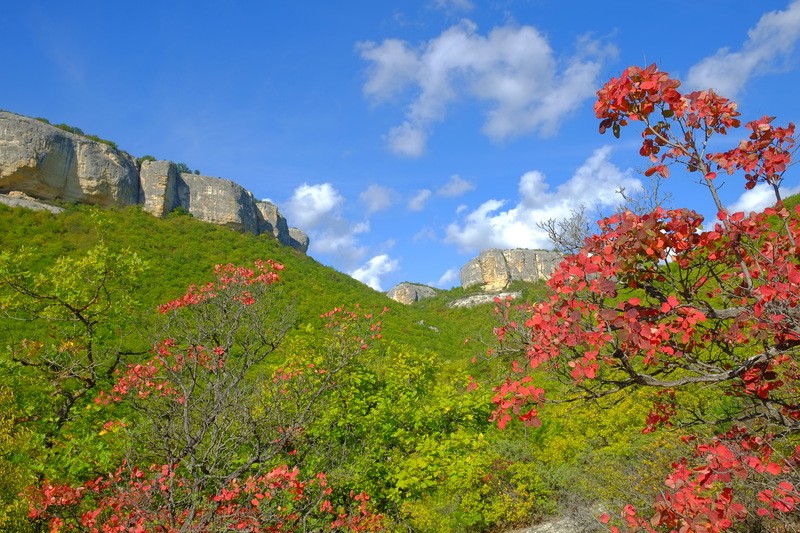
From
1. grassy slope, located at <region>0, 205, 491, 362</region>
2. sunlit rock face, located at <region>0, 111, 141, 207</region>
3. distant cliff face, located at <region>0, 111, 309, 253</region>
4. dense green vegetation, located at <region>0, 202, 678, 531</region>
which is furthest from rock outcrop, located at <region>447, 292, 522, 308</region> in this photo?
dense green vegetation, located at <region>0, 202, 678, 531</region>

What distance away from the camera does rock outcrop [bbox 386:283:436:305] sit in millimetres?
73438

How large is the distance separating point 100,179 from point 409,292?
151ft

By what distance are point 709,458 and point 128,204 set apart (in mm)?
44031

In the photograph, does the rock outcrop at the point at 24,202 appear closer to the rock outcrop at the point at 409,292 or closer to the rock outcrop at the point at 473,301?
the rock outcrop at the point at 473,301

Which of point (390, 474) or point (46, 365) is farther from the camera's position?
point (390, 474)

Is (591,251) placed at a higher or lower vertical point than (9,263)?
lower

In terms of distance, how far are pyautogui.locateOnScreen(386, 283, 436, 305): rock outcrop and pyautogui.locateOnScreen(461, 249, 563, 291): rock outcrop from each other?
584 cm

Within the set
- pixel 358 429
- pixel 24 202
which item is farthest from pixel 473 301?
pixel 358 429

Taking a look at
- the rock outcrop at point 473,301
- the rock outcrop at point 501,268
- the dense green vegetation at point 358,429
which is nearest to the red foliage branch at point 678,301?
the dense green vegetation at point 358,429

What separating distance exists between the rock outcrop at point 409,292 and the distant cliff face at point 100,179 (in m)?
29.7

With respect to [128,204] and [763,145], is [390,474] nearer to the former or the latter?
[763,145]

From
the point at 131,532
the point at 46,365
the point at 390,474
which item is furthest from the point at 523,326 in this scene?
the point at 46,365

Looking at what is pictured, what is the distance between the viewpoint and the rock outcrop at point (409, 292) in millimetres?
73438

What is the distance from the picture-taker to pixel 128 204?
39.0 m
